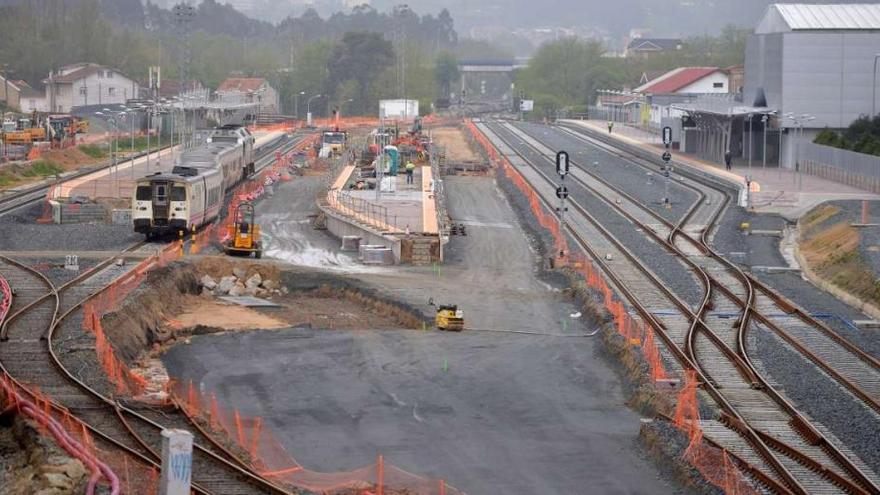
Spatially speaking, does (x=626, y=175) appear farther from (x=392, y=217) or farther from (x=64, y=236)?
(x=64, y=236)

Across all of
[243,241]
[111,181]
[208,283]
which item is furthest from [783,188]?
[208,283]

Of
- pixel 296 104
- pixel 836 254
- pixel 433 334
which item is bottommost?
pixel 433 334

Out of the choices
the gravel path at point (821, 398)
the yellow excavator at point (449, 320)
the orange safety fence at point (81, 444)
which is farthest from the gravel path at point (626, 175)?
the orange safety fence at point (81, 444)

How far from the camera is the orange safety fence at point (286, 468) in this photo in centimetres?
1767

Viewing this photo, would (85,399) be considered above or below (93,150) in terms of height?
below

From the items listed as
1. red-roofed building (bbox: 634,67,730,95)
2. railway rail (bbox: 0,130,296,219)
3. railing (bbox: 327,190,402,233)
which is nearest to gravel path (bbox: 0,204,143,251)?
railway rail (bbox: 0,130,296,219)

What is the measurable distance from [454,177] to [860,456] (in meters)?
47.7

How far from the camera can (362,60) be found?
14050 cm

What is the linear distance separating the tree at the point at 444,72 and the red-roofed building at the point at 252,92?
155 feet

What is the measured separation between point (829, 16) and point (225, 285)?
144 ft

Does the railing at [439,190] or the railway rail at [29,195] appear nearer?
the railing at [439,190]

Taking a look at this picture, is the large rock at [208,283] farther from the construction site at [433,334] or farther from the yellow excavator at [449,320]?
the yellow excavator at [449,320]

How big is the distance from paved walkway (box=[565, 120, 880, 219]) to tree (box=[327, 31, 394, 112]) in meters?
66.7

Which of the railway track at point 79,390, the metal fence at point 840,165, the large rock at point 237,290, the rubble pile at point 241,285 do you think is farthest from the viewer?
the metal fence at point 840,165
